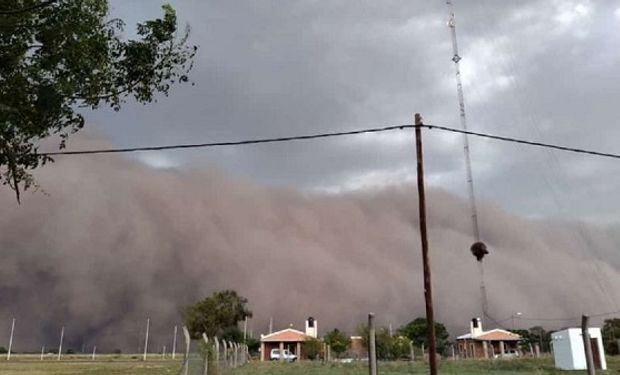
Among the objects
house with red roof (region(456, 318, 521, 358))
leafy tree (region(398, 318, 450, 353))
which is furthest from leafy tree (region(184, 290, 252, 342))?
leafy tree (region(398, 318, 450, 353))

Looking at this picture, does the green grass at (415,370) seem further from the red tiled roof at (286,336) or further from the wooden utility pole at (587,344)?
the red tiled roof at (286,336)

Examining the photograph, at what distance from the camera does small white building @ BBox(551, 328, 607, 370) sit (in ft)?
136

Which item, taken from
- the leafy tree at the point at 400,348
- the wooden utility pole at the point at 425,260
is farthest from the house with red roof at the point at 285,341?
the wooden utility pole at the point at 425,260

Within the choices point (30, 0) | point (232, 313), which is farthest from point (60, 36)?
point (232, 313)

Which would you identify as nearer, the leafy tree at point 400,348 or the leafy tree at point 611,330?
the leafy tree at point 400,348

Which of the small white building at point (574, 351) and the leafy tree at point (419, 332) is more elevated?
the leafy tree at point (419, 332)

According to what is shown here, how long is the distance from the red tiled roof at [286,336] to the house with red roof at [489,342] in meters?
31.3

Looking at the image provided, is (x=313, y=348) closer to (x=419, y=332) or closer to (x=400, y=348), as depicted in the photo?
(x=400, y=348)

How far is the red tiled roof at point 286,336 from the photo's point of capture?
10325cm

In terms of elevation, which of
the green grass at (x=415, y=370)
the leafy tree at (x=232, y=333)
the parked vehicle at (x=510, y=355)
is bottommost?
the green grass at (x=415, y=370)

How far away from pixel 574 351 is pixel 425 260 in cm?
3271

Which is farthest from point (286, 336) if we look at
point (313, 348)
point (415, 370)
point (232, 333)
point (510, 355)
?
point (415, 370)

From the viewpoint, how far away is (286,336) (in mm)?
104312

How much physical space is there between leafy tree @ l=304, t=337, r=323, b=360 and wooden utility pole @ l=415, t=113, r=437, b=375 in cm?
8588
